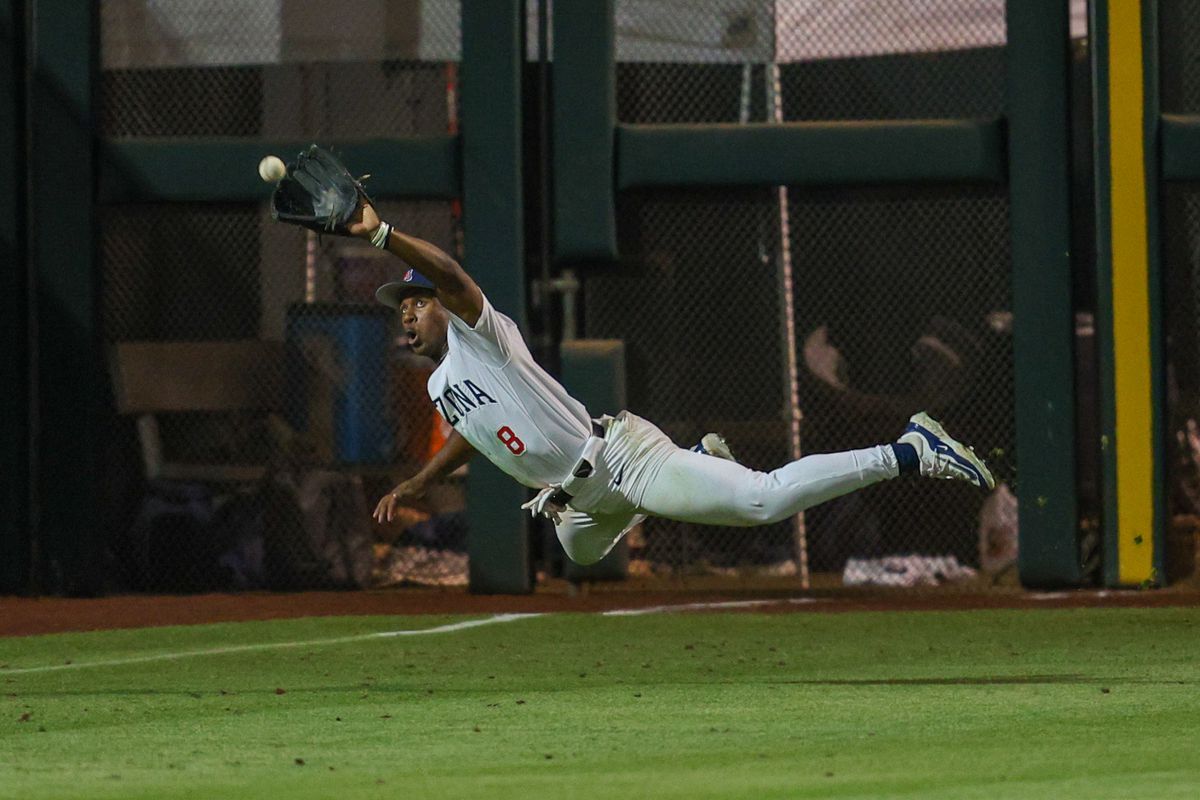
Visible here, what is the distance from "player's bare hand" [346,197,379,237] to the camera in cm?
634

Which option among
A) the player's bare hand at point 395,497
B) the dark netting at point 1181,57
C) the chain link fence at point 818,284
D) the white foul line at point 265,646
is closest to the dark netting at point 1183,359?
the dark netting at point 1181,57

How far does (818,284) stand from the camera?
11.8 meters

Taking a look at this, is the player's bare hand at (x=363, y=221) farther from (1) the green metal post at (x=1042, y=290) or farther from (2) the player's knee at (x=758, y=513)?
(1) the green metal post at (x=1042, y=290)

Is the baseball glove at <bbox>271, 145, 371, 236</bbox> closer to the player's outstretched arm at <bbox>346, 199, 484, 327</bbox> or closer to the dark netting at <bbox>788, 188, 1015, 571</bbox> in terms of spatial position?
the player's outstretched arm at <bbox>346, 199, 484, 327</bbox>

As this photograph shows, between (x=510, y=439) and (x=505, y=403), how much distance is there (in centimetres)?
15

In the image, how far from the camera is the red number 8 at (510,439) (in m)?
7.23

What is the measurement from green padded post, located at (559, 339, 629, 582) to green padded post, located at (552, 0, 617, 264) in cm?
64

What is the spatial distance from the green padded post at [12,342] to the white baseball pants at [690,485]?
5614mm

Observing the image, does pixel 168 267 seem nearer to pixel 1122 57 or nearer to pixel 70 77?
pixel 70 77

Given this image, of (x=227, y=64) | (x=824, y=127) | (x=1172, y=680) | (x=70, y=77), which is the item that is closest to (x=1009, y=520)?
Answer: (x=824, y=127)

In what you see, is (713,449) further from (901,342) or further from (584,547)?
(901,342)

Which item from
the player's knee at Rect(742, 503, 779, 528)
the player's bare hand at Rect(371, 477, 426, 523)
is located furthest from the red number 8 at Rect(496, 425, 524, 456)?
the player's knee at Rect(742, 503, 779, 528)

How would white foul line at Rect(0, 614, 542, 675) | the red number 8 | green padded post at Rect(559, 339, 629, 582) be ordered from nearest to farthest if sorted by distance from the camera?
1. the red number 8
2. white foul line at Rect(0, 614, 542, 675)
3. green padded post at Rect(559, 339, 629, 582)

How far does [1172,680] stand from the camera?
6.99m
